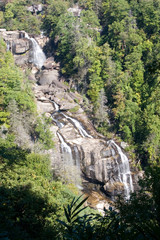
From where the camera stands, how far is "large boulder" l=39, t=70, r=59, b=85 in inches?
1501

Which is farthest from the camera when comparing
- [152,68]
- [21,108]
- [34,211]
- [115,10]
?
[115,10]

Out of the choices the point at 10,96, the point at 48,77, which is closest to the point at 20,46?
the point at 48,77

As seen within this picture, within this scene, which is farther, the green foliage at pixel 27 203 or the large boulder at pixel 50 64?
the large boulder at pixel 50 64

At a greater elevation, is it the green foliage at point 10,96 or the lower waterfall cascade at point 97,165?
the green foliage at point 10,96

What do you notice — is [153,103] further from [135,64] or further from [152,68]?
[152,68]

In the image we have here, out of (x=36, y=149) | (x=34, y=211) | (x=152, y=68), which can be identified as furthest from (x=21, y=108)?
(x=152, y=68)

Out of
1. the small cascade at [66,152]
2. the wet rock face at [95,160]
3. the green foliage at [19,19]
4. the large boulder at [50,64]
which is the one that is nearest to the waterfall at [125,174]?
the wet rock face at [95,160]

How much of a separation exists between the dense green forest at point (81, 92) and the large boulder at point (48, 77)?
1.56 metres

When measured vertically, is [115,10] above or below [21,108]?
above

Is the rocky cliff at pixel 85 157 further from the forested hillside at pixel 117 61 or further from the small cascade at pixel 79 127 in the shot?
the forested hillside at pixel 117 61

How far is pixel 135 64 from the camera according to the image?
116 ft

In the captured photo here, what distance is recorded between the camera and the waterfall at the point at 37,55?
4369 centimetres

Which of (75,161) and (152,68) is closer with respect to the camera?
(152,68)

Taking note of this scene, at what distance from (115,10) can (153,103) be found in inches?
902
